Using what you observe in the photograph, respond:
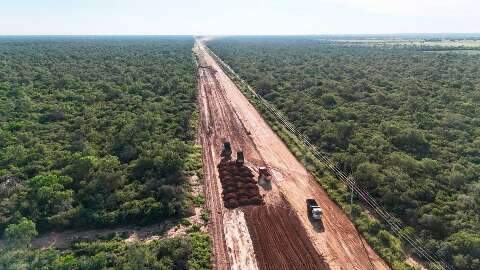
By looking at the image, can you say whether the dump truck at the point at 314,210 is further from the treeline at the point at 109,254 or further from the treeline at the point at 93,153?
the treeline at the point at 93,153

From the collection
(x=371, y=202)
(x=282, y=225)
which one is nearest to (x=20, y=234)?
(x=282, y=225)

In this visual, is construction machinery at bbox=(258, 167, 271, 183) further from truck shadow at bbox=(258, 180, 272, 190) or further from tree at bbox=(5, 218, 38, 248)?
tree at bbox=(5, 218, 38, 248)

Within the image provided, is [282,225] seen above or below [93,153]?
below

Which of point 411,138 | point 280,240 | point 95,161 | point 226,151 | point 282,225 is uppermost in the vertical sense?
point 95,161

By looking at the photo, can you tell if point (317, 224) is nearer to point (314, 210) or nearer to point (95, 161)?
point (314, 210)

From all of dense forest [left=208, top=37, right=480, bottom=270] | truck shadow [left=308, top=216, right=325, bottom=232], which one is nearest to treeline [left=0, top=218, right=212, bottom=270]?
truck shadow [left=308, top=216, right=325, bottom=232]
